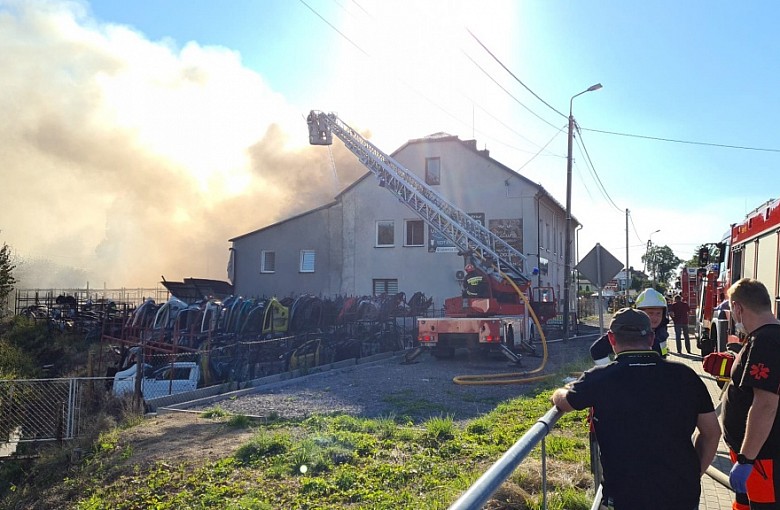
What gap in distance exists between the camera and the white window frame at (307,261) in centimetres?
→ 2930

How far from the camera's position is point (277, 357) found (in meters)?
14.0

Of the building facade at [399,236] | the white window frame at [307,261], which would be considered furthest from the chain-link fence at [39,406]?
the white window frame at [307,261]

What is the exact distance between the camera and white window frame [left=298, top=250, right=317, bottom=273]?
29.3 metres

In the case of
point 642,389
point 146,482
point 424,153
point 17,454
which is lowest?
point 17,454

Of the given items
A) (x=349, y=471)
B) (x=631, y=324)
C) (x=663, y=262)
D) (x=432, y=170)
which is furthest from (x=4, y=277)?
(x=663, y=262)

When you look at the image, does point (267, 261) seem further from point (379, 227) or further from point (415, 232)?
point (415, 232)

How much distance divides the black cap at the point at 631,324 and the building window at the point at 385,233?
24651 millimetres

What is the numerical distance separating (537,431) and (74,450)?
24.6ft

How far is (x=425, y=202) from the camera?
21.4m

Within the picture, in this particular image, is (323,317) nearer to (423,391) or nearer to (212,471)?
(423,391)

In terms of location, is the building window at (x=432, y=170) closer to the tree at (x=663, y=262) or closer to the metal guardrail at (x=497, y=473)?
the metal guardrail at (x=497, y=473)

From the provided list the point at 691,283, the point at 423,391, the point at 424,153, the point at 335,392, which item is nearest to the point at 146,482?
the point at 335,392

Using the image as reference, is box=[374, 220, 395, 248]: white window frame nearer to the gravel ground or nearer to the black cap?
the gravel ground

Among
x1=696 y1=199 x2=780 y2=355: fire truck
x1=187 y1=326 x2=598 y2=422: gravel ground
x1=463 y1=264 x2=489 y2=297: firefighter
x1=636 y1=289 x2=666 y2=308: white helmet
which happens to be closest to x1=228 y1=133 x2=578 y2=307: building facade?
x1=463 y1=264 x2=489 y2=297: firefighter
